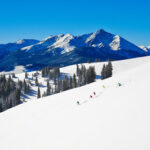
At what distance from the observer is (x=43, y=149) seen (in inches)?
477

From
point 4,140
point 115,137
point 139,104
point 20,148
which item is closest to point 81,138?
point 115,137

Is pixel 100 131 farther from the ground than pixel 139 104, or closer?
closer

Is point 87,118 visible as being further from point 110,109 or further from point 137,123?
point 137,123

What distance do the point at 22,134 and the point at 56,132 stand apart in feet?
13.4

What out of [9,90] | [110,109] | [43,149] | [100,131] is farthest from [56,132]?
[9,90]

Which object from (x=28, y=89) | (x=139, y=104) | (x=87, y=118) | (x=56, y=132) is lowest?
(x=28, y=89)

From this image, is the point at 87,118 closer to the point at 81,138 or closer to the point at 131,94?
the point at 81,138

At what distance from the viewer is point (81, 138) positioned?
38.7 feet

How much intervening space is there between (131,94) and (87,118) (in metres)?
6.31

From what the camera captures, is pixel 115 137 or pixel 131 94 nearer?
pixel 115 137

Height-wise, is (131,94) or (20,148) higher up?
(131,94)

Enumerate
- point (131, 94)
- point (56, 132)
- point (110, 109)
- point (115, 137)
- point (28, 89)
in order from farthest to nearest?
point (28, 89) < point (131, 94) < point (110, 109) < point (56, 132) < point (115, 137)

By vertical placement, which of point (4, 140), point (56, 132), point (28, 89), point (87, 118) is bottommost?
point (28, 89)

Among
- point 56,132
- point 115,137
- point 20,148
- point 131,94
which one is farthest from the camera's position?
point 131,94
